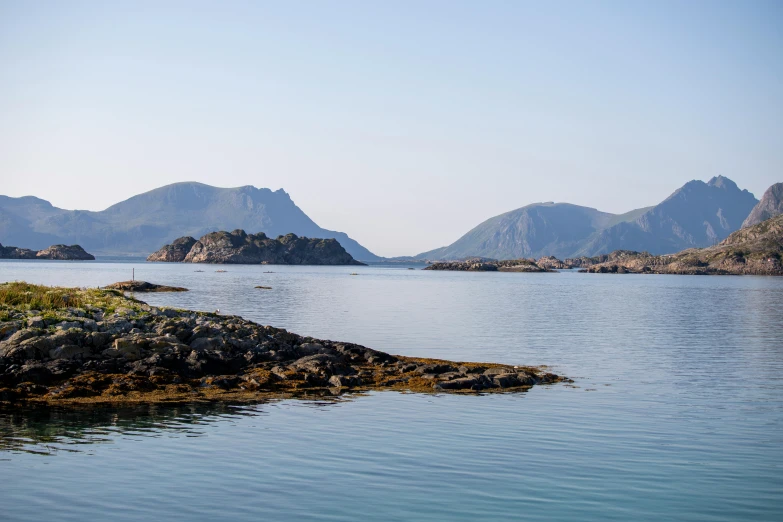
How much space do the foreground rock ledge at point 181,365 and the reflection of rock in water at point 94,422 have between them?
4.82ft

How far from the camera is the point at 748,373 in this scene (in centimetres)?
3306

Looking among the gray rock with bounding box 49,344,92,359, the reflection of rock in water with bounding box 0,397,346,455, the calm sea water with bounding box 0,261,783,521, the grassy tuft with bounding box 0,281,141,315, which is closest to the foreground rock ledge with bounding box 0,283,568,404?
the gray rock with bounding box 49,344,92,359

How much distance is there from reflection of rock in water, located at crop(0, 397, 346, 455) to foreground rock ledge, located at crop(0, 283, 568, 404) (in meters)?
1.47

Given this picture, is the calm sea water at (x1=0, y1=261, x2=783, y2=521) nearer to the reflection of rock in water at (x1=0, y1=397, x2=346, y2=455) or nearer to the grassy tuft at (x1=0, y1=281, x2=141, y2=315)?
the reflection of rock in water at (x1=0, y1=397, x2=346, y2=455)

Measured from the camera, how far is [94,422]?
20984 millimetres

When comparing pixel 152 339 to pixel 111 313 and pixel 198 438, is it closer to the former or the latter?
pixel 111 313

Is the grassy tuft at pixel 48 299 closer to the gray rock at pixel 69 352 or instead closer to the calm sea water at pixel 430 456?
the gray rock at pixel 69 352

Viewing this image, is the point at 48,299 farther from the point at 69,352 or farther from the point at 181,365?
the point at 181,365

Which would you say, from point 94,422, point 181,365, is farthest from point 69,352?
point 94,422

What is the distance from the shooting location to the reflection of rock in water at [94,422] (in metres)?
18.5

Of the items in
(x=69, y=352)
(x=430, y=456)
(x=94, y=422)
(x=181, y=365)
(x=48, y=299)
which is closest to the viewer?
(x=430, y=456)

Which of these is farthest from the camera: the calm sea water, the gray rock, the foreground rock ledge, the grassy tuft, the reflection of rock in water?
the grassy tuft

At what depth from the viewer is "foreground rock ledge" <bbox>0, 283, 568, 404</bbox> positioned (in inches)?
1001

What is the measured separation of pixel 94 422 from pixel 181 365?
732 centimetres
